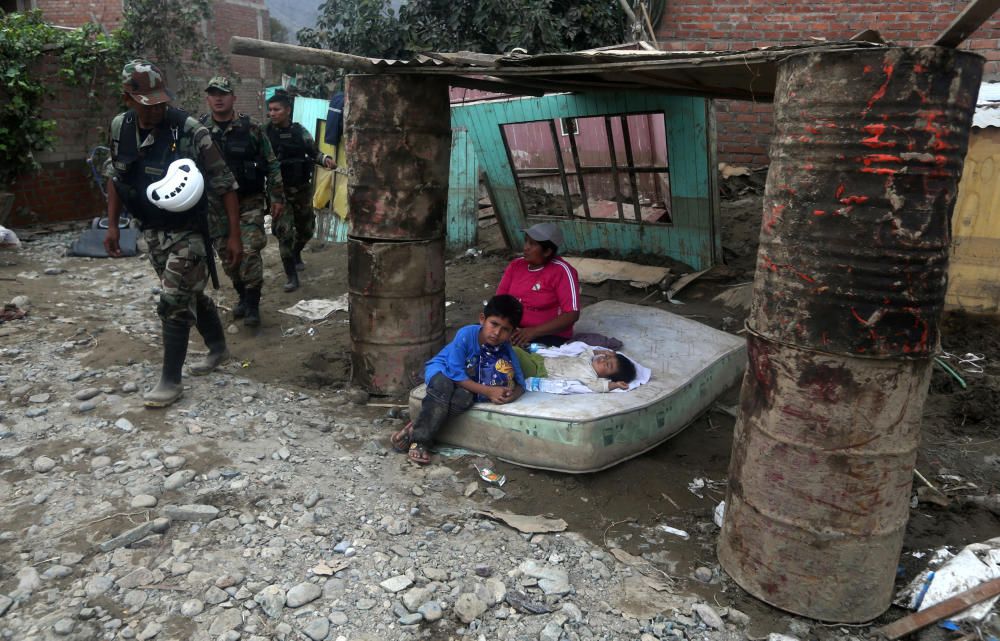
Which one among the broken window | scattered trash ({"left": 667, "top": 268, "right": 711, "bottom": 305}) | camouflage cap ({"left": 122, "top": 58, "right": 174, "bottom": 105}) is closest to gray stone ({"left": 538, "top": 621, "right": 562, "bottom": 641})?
camouflage cap ({"left": 122, "top": 58, "right": 174, "bottom": 105})

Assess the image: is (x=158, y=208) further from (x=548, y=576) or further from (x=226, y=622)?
(x=548, y=576)

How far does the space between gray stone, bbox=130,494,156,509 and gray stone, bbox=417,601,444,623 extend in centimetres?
144

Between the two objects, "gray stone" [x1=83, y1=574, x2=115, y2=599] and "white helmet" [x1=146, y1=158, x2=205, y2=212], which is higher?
"white helmet" [x1=146, y1=158, x2=205, y2=212]

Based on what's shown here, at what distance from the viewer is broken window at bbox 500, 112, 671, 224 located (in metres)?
6.92

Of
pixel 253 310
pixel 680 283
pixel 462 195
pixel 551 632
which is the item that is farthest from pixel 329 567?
pixel 462 195

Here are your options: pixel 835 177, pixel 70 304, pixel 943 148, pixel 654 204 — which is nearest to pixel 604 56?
pixel 835 177

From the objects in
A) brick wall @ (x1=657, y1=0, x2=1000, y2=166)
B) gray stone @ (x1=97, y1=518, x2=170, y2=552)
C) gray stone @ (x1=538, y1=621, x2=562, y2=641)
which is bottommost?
gray stone @ (x1=538, y1=621, x2=562, y2=641)

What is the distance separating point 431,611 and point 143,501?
5.00ft

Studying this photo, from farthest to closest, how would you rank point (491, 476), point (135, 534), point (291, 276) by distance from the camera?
point (291, 276), point (491, 476), point (135, 534)

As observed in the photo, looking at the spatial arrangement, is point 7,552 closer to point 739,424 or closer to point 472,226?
point 739,424

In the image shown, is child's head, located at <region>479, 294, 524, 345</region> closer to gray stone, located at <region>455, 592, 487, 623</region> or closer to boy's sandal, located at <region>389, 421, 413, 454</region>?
boy's sandal, located at <region>389, 421, 413, 454</region>

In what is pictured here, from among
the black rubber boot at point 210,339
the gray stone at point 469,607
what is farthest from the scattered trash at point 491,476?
the black rubber boot at point 210,339

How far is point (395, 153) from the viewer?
4.40 meters

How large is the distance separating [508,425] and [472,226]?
218 inches
